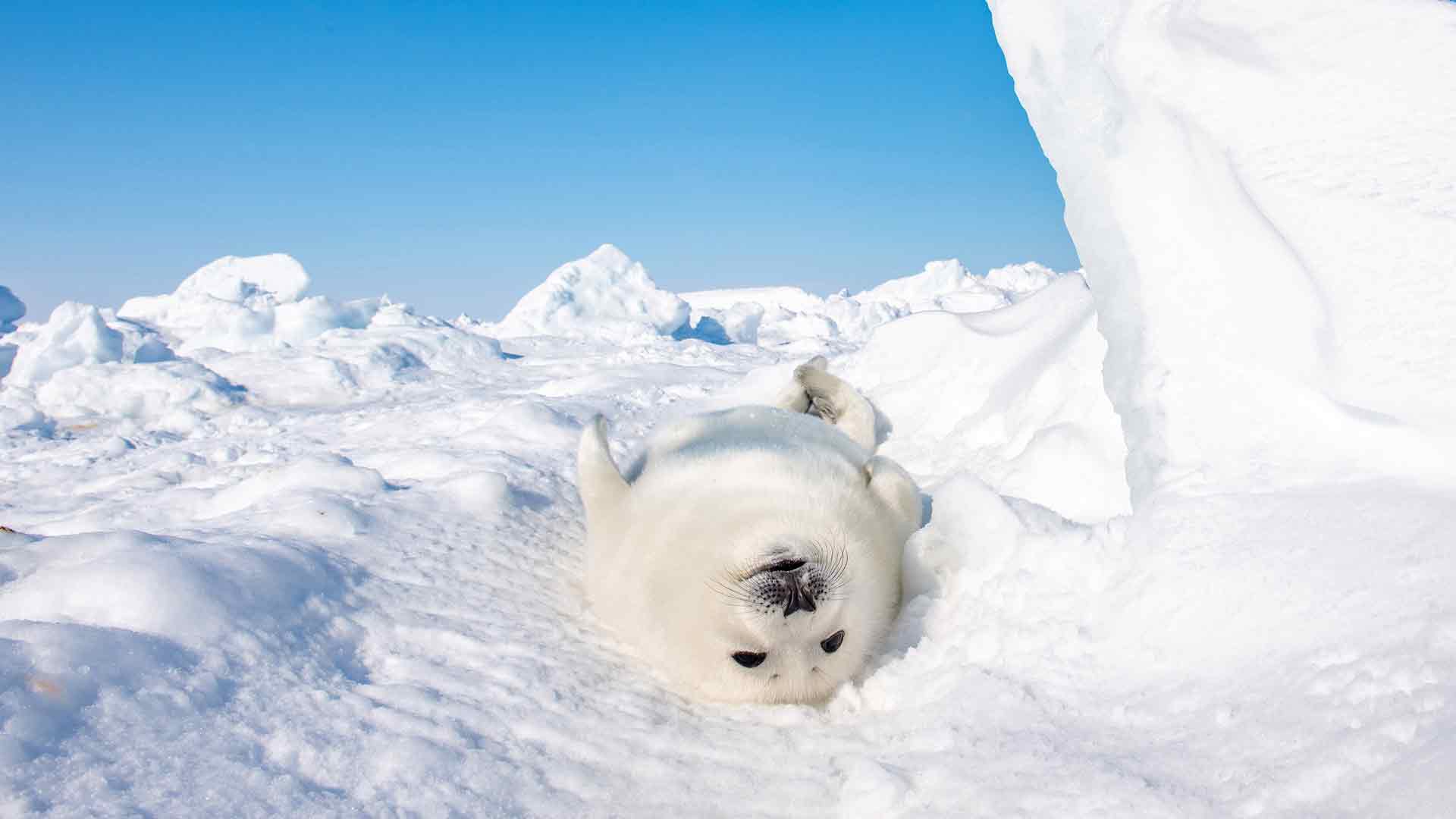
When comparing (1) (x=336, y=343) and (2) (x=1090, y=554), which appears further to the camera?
(1) (x=336, y=343)

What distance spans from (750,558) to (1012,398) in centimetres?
186

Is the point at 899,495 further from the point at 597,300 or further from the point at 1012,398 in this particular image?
the point at 597,300

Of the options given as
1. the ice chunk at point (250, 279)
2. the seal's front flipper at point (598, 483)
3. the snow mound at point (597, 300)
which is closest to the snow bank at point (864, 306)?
the snow mound at point (597, 300)

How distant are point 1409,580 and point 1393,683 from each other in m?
0.24

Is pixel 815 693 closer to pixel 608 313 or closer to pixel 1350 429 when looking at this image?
pixel 1350 429

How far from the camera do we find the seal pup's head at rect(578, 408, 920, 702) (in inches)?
81.7

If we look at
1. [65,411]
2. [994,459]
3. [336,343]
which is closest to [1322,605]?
[994,459]

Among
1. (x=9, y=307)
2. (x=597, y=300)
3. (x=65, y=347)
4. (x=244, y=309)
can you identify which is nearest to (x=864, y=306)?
(x=597, y=300)

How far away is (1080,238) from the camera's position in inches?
106

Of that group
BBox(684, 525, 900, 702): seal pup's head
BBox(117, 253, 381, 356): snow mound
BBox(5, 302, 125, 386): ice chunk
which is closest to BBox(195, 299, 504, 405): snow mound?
BBox(5, 302, 125, 386): ice chunk

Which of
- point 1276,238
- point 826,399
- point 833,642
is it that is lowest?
point 826,399

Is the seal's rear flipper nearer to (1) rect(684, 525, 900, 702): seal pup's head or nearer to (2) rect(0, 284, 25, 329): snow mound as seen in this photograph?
(1) rect(684, 525, 900, 702): seal pup's head

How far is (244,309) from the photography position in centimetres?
2369

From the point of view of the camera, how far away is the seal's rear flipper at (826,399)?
4.07m
